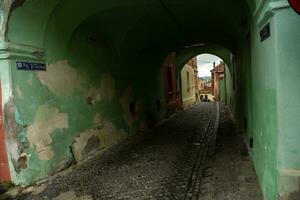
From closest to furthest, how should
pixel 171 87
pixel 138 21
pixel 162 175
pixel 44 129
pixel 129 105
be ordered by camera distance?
pixel 162 175, pixel 44 129, pixel 138 21, pixel 129 105, pixel 171 87

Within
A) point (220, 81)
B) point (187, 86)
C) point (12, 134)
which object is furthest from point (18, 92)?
point (220, 81)

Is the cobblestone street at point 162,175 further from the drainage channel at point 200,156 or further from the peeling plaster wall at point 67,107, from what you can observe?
the peeling plaster wall at point 67,107

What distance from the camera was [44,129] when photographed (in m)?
5.23

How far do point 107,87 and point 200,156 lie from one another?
2.82 metres

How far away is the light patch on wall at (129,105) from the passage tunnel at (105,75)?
0.09 ft

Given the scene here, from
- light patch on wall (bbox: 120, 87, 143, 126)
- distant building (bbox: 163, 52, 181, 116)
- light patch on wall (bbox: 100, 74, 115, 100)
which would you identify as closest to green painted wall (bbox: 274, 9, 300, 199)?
light patch on wall (bbox: 100, 74, 115, 100)

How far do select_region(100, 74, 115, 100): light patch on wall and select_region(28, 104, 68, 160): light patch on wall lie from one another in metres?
1.93

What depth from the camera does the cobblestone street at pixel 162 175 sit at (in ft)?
13.8

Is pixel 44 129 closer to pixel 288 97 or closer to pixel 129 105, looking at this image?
pixel 288 97

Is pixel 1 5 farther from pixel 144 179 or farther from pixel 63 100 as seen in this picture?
pixel 144 179

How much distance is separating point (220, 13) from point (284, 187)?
185 inches

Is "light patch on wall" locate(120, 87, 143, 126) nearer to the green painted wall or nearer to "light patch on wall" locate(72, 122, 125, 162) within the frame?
"light patch on wall" locate(72, 122, 125, 162)

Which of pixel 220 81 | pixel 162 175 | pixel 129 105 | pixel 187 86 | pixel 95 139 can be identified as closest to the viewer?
pixel 162 175

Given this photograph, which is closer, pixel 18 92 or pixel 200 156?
pixel 18 92
